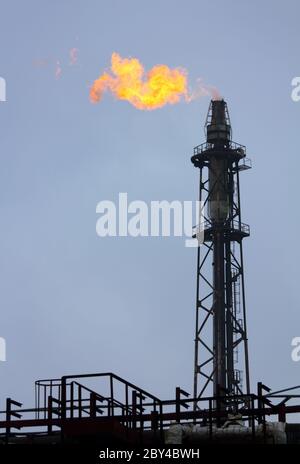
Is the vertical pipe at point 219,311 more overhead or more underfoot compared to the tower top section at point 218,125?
more underfoot

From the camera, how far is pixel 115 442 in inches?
1475

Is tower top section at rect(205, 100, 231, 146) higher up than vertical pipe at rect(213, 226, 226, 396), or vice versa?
tower top section at rect(205, 100, 231, 146)

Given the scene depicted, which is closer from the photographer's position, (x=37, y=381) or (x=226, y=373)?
(x=37, y=381)

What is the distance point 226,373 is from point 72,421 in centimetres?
4188

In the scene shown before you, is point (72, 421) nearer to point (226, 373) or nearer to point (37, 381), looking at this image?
point (37, 381)

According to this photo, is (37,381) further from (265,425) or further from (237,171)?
(237,171)
